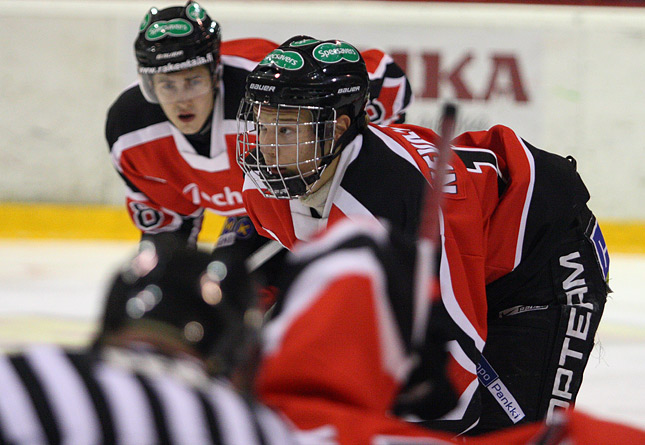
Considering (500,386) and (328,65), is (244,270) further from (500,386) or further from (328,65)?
(500,386)

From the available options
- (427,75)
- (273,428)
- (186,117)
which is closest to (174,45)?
(186,117)

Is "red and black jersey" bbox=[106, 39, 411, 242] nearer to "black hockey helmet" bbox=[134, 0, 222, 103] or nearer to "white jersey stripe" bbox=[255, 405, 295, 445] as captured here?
"black hockey helmet" bbox=[134, 0, 222, 103]

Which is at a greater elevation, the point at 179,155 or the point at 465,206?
the point at 465,206

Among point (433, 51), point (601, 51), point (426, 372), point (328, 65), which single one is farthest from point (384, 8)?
point (426, 372)

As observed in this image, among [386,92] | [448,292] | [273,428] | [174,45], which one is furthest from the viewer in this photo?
[386,92]

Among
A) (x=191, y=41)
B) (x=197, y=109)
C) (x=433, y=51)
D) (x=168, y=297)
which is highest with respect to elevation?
(x=168, y=297)

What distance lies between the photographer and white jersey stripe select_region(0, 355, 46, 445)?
30.4 inches

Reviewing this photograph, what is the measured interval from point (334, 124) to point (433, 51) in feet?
11.9

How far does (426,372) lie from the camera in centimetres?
113

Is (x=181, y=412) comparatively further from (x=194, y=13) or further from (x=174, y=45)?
(x=194, y=13)

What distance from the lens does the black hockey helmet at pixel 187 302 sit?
2.94ft

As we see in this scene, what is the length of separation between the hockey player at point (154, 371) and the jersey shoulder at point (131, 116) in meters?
1.72

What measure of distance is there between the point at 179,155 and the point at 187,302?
1.83 m

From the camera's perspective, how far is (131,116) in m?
2.66
